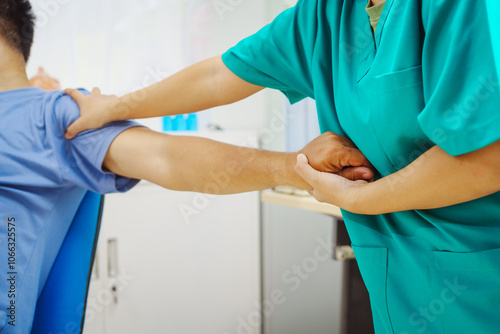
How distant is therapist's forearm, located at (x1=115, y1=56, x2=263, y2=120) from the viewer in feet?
3.24

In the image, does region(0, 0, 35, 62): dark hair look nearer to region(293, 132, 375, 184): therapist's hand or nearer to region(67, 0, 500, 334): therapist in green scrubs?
region(67, 0, 500, 334): therapist in green scrubs

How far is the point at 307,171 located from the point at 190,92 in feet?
1.30

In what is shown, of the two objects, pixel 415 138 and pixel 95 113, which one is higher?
pixel 95 113

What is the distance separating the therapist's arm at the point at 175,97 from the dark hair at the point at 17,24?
0.22 metres

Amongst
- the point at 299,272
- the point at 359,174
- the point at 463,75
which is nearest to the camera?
the point at 463,75

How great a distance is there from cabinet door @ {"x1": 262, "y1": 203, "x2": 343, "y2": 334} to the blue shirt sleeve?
1.49 metres

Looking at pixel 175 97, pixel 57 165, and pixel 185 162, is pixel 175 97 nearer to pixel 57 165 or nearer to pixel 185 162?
pixel 185 162

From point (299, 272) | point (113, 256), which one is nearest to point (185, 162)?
point (113, 256)

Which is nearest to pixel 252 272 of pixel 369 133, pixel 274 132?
pixel 274 132

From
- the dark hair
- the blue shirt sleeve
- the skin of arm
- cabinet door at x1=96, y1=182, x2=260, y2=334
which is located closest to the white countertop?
cabinet door at x1=96, y1=182, x2=260, y2=334

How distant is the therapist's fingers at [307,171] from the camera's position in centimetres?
75

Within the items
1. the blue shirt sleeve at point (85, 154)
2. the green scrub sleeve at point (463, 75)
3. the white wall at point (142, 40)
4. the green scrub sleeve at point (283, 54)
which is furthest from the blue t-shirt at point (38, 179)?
the white wall at point (142, 40)

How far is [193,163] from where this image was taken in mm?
1017

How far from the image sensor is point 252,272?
91.0 inches
